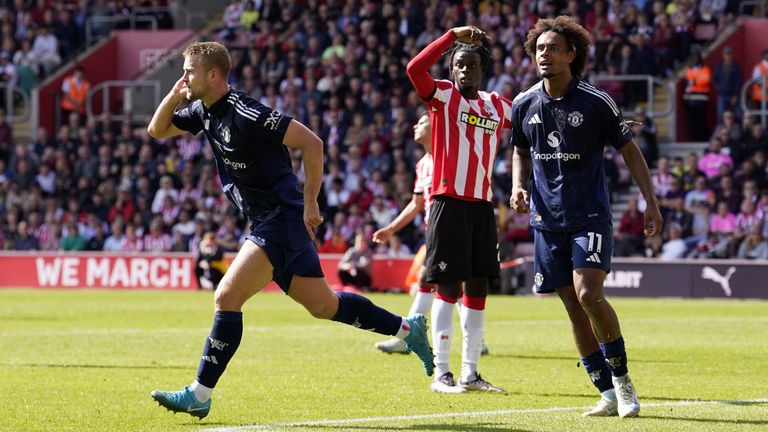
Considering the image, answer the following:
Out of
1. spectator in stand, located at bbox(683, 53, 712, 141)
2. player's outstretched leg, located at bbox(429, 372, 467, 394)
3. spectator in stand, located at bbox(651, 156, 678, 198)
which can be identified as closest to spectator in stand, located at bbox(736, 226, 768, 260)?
spectator in stand, located at bbox(651, 156, 678, 198)

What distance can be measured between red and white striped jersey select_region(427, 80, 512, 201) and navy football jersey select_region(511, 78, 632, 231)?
1605 millimetres

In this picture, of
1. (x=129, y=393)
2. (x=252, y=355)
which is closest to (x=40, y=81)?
(x=252, y=355)

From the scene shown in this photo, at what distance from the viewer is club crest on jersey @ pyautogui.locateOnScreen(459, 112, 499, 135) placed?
422 inches

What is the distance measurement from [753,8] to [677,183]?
21.9ft

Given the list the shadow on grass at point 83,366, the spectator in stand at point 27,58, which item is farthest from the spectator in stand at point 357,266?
the spectator in stand at point 27,58

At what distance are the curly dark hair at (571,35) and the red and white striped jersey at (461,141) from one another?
1.48 meters

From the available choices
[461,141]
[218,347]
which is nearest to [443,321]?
[461,141]

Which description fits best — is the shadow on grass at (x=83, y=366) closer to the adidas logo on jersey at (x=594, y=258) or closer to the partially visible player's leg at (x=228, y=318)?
the partially visible player's leg at (x=228, y=318)

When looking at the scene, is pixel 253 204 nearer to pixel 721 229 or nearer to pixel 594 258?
pixel 594 258

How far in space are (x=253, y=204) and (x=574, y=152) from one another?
2.01 meters

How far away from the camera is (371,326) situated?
9.17 m

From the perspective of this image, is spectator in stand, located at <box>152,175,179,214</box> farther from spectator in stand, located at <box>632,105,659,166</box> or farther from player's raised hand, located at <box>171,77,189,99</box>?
player's raised hand, located at <box>171,77,189,99</box>

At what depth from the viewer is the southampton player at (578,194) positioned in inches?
344

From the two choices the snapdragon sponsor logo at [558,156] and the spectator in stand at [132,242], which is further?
the spectator in stand at [132,242]
